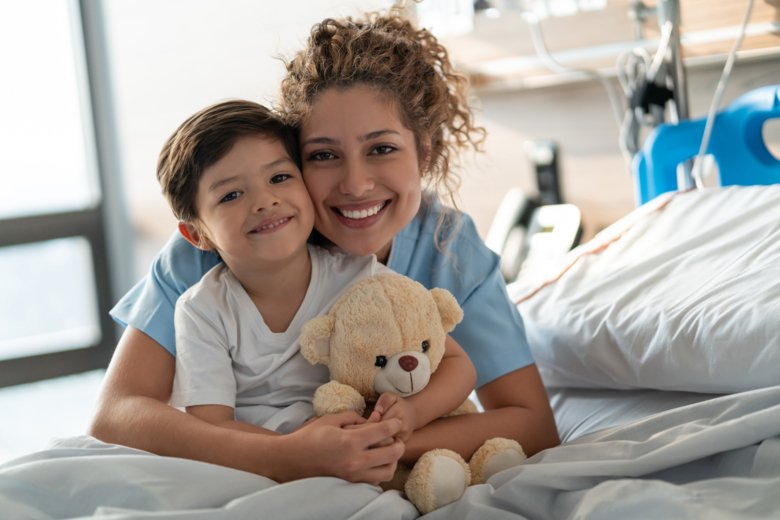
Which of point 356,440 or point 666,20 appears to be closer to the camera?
point 356,440

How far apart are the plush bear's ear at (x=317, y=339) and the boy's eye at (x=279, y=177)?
22cm

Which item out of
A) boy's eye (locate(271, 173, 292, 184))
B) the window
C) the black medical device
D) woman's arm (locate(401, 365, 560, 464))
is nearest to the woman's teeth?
boy's eye (locate(271, 173, 292, 184))

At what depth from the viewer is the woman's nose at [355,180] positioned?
1355 millimetres

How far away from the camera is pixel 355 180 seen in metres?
1.36

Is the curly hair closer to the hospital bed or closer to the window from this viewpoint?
the hospital bed

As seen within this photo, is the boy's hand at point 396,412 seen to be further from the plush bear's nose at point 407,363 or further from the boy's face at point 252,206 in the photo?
the boy's face at point 252,206

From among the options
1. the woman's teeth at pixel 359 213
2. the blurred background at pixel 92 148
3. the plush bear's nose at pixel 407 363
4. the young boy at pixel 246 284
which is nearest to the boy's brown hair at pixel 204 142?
the young boy at pixel 246 284

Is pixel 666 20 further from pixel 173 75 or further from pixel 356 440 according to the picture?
pixel 173 75

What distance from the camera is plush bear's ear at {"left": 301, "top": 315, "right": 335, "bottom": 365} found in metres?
1.24

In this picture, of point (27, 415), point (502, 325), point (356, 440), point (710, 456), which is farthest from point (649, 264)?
point (27, 415)

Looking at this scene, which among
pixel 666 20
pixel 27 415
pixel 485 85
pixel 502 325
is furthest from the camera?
pixel 27 415

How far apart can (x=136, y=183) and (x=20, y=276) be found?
593 mm

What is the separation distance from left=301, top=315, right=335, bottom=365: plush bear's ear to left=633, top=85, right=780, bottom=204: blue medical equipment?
3.33ft

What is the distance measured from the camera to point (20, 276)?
12.2 feet
